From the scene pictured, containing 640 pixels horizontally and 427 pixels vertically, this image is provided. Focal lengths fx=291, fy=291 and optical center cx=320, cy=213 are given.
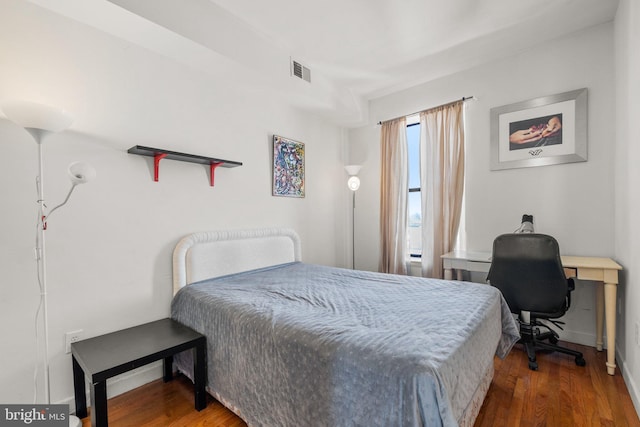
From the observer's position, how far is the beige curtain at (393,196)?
3553 mm

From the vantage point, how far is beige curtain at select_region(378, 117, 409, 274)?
140 inches

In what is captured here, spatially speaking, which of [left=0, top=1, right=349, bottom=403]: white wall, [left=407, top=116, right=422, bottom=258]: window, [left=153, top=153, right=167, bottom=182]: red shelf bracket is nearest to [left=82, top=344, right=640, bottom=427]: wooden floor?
[left=0, top=1, right=349, bottom=403]: white wall

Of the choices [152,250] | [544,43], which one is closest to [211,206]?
[152,250]

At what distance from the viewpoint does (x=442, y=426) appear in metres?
0.94

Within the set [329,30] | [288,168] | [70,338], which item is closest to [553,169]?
[329,30]

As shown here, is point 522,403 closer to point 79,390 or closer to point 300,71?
point 79,390

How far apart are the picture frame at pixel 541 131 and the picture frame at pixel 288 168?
203cm

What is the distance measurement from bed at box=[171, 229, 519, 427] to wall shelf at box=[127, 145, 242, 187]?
566 millimetres

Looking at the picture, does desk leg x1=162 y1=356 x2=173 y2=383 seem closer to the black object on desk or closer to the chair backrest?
the black object on desk

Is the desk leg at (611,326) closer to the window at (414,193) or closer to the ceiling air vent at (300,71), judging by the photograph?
the window at (414,193)

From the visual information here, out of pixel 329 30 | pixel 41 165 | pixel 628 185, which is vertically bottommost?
pixel 628 185

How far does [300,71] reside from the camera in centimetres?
294

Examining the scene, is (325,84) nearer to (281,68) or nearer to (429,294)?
(281,68)

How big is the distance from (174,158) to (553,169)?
10.8 ft
